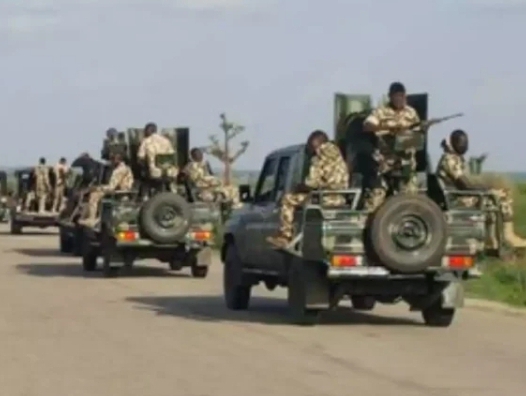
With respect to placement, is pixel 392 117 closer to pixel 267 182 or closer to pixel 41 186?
pixel 267 182

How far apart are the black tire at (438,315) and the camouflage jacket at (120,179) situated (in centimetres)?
1101

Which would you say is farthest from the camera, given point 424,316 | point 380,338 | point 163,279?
point 163,279

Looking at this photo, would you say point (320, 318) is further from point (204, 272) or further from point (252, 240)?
point (204, 272)

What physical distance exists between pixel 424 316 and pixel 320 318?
123 centimetres

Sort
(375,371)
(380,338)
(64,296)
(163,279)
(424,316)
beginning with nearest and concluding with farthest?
(375,371)
(380,338)
(424,316)
(64,296)
(163,279)

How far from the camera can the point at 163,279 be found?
2752 centimetres

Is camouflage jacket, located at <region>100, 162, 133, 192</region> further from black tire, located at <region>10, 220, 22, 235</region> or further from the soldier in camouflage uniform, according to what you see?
black tire, located at <region>10, 220, 22, 235</region>

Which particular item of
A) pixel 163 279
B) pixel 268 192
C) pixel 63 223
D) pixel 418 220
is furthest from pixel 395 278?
pixel 63 223

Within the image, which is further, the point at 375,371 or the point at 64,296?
the point at 64,296

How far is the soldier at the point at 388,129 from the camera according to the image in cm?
1775

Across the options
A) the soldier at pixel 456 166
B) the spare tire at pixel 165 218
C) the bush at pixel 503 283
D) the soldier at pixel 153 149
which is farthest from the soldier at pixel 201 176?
the soldier at pixel 456 166

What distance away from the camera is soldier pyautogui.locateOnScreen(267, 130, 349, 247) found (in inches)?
705

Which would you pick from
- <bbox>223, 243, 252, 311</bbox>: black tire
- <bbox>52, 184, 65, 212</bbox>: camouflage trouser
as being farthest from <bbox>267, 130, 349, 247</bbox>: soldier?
<bbox>52, 184, 65, 212</bbox>: camouflage trouser

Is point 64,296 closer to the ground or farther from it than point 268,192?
closer to the ground
